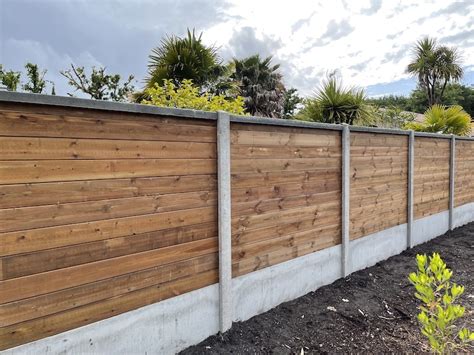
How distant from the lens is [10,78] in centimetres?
919

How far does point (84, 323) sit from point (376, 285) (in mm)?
3092

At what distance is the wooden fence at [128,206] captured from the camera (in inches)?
72.6

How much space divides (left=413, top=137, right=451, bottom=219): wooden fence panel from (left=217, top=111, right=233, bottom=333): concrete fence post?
3792 millimetres

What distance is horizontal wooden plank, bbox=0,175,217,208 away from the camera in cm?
182

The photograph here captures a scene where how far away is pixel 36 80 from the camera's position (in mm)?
10461

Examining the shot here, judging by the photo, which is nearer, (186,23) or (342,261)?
(342,261)

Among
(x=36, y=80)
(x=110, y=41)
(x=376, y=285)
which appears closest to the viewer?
(x=376, y=285)

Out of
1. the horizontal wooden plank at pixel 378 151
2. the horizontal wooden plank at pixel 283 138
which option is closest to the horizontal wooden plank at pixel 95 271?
the horizontal wooden plank at pixel 283 138

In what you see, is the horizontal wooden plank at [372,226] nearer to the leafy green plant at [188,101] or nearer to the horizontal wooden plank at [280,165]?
the horizontal wooden plank at [280,165]

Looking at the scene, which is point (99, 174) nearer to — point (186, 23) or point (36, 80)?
point (186, 23)

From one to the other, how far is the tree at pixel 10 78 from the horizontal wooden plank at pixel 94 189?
7836mm

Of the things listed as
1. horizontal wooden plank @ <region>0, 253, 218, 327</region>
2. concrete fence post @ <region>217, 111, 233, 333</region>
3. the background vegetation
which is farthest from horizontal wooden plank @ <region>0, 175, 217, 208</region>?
the background vegetation

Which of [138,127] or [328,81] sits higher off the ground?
[328,81]

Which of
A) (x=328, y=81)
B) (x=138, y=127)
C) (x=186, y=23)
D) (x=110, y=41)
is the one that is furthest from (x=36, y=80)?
(x=138, y=127)
